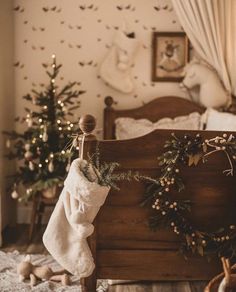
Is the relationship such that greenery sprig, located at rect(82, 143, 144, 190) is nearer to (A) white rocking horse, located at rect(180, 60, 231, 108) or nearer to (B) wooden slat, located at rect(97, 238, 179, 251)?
(B) wooden slat, located at rect(97, 238, 179, 251)

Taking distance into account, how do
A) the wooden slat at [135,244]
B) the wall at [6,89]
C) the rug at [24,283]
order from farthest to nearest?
1. the wall at [6,89]
2. the rug at [24,283]
3. the wooden slat at [135,244]

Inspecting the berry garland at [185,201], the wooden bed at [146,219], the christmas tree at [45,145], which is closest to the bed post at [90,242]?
the wooden bed at [146,219]

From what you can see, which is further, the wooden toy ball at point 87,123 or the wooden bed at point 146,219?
the wooden bed at point 146,219

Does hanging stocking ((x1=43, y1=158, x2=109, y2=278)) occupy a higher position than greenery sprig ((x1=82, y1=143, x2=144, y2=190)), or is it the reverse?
greenery sprig ((x1=82, y1=143, x2=144, y2=190))

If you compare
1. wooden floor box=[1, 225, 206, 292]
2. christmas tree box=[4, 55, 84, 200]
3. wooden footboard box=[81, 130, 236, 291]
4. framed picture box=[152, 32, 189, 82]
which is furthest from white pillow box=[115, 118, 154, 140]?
wooden footboard box=[81, 130, 236, 291]

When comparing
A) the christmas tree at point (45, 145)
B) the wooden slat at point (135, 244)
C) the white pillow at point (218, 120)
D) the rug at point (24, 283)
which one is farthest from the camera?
the christmas tree at point (45, 145)

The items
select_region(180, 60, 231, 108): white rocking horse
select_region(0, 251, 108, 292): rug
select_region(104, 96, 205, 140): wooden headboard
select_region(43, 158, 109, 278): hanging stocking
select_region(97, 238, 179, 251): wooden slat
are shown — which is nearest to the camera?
select_region(43, 158, 109, 278): hanging stocking

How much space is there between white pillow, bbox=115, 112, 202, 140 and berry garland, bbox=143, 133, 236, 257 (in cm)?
152

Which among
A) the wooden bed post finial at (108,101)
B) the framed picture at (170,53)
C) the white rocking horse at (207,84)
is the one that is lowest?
the wooden bed post finial at (108,101)

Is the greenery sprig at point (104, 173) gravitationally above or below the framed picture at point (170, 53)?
below

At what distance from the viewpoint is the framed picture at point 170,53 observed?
163 inches

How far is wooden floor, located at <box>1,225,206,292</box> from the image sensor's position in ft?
9.23

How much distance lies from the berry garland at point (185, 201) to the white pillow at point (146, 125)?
1.52 m

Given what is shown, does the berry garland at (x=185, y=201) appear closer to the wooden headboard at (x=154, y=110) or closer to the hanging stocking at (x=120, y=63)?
the wooden headboard at (x=154, y=110)
